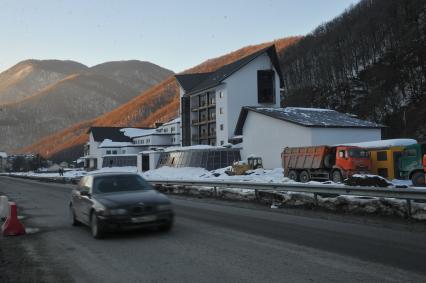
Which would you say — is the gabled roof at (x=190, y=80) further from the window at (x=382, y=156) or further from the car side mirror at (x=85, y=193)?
the car side mirror at (x=85, y=193)

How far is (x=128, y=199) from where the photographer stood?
32.6ft

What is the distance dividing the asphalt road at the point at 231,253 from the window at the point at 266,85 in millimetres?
62532

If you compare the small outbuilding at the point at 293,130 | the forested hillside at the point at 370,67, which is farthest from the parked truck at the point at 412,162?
the forested hillside at the point at 370,67

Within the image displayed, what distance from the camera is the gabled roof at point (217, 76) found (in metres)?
72.0

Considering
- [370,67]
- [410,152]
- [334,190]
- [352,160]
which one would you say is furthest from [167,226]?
[370,67]

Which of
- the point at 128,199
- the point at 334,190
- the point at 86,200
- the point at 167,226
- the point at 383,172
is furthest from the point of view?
the point at 383,172

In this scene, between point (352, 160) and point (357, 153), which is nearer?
point (352, 160)

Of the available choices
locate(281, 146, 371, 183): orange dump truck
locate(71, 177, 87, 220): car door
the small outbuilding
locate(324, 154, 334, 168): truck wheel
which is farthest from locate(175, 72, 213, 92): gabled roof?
locate(71, 177, 87, 220): car door

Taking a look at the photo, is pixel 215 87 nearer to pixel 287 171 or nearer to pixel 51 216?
pixel 287 171

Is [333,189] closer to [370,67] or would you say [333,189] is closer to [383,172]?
[383,172]

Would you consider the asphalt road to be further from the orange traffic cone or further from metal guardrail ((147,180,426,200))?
metal guardrail ((147,180,426,200))

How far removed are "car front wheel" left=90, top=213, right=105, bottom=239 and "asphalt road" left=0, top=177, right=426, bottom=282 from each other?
193mm

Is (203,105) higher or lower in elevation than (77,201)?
higher

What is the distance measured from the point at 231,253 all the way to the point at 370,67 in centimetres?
9938
